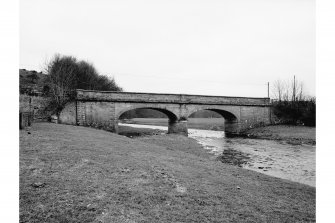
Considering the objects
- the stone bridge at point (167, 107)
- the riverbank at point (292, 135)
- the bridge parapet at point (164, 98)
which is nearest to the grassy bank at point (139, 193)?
the riverbank at point (292, 135)

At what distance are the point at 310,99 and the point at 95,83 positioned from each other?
36.3 meters

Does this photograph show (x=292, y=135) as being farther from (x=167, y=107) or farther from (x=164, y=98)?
(x=164, y=98)

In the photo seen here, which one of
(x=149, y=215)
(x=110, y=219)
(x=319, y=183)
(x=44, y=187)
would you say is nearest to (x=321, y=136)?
(x=319, y=183)

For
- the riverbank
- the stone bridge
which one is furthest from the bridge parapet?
the riverbank

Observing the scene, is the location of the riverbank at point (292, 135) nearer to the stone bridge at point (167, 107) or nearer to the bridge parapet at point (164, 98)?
the stone bridge at point (167, 107)

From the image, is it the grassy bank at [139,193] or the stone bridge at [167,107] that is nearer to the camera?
the grassy bank at [139,193]

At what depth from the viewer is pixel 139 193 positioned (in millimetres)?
4824

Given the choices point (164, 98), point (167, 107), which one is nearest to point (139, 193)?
point (167, 107)

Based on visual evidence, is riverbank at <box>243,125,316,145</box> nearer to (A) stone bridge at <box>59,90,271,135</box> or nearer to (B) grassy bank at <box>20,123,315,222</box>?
(A) stone bridge at <box>59,90,271,135</box>

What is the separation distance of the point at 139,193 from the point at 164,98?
22885 millimetres

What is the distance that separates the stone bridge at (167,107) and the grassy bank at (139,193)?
17745 mm

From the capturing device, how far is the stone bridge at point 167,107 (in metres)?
24.4
